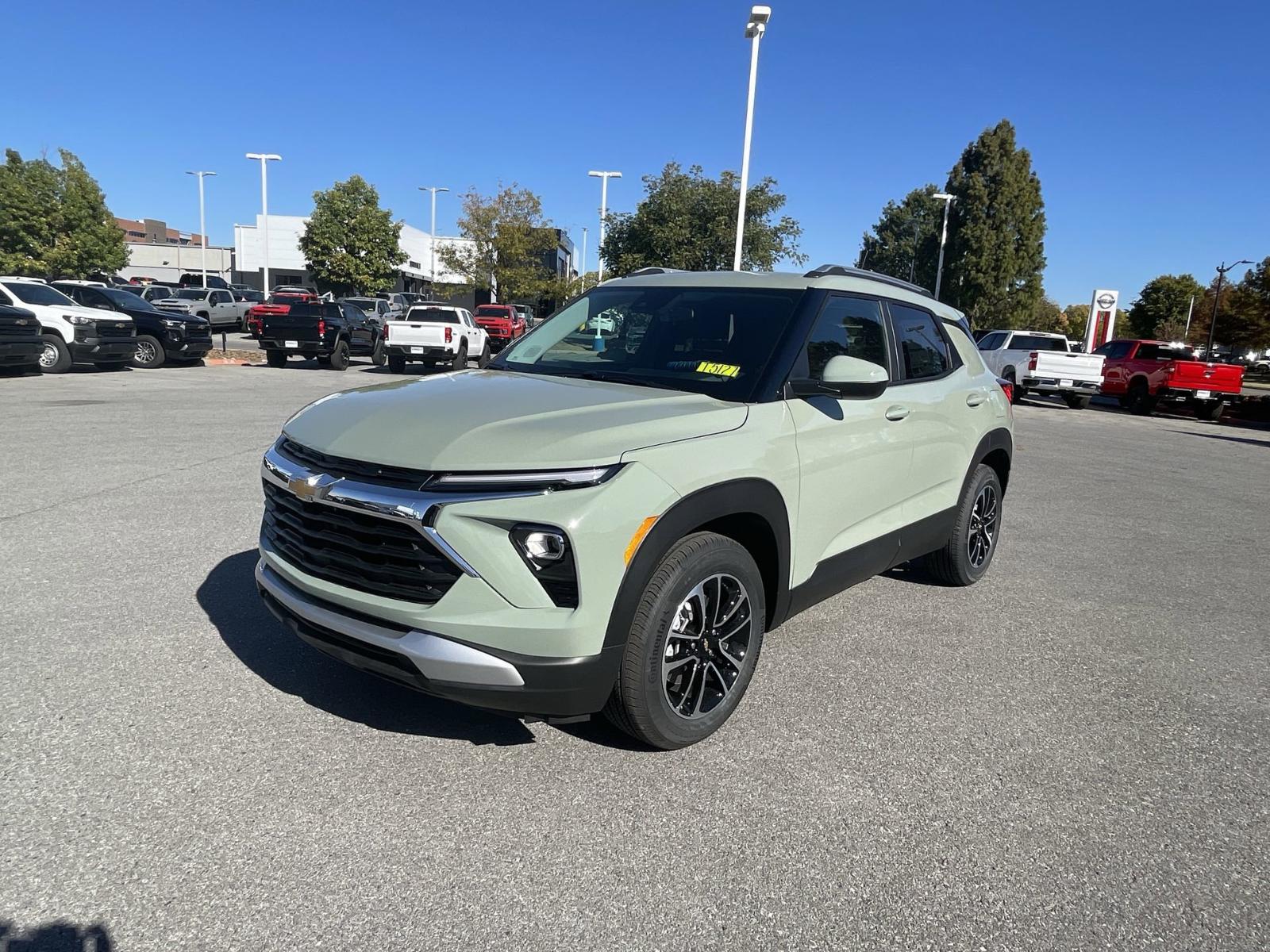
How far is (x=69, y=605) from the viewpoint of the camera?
445 centimetres

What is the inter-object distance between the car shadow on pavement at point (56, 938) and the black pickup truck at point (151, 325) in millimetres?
19177

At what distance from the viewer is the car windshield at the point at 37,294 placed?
16.6 m

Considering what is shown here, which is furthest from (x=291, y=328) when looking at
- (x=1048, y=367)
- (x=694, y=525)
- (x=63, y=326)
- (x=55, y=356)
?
(x=694, y=525)

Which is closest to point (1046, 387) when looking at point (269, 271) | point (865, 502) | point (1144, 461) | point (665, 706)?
point (1144, 461)

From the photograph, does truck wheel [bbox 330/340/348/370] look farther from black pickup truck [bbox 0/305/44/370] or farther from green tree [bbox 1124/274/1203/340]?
green tree [bbox 1124/274/1203/340]

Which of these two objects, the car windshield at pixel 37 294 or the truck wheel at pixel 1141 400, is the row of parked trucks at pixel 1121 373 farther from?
the car windshield at pixel 37 294

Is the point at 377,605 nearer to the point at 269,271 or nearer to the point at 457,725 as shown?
the point at 457,725

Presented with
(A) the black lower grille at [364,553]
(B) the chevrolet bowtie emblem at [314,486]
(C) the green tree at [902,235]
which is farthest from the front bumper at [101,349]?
(C) the green tree at [902,235]

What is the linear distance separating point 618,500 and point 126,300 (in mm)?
20447

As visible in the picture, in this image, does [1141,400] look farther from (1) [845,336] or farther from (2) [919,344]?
(1) [845,336]

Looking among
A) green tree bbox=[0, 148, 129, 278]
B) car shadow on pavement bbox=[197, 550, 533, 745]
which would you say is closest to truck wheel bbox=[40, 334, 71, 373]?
car shadow on pavement bbox=[197, 550, 533, 745]

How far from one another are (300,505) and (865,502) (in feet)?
8.25

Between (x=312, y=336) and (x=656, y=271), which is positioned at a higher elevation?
(x=656, y=271)

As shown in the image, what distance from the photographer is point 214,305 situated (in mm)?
35625
